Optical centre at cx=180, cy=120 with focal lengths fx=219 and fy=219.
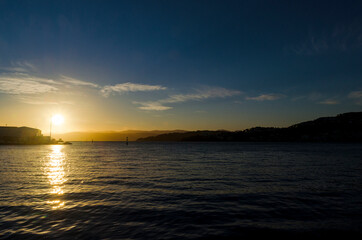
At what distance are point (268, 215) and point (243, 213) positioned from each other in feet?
4.54

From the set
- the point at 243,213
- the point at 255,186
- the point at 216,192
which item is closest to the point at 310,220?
the point at 243,213

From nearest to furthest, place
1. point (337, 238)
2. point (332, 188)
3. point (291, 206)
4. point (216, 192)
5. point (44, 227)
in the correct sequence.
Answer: point (337, 238) < point (44, 227) < point (291, 206) < point (216, 192) < point (332, 188)

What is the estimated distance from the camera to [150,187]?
68.7ft

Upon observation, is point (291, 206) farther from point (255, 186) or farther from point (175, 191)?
point (175, 191)

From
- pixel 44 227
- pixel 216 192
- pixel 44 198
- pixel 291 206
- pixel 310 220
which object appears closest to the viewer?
pixel 44 227

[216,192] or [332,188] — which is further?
[332,188]

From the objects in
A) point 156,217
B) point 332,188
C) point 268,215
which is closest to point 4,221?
point 156,217

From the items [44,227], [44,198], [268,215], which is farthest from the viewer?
[44,198]

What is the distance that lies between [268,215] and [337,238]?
3.57m

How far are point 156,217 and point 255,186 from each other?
1205 cm

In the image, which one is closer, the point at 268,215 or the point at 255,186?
the point at 268,215

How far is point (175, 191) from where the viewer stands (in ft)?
62.6

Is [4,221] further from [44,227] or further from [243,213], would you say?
[243,213]

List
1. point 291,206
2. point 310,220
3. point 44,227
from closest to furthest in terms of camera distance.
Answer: point 44,227 → point 310,220 → point 291,206
